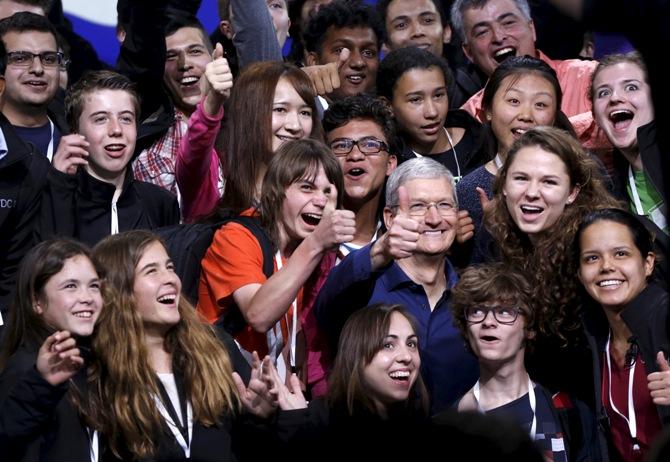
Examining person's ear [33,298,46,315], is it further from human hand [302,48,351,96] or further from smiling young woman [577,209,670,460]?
human hand [302,48,351,96]

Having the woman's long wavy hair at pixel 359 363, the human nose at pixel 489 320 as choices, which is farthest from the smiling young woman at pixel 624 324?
the woman's long wavy hair at pixel 359 363

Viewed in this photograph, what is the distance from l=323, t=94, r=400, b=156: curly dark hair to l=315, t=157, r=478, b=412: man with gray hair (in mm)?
570

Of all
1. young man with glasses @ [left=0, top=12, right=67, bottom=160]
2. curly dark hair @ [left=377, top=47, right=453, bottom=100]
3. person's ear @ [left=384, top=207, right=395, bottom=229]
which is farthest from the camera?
curly dark hair @ [left=377, top=47, right=453, bottom=100]

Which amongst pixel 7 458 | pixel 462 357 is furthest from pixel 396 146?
pixel 7 458

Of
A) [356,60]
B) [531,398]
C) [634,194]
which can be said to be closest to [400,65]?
[356,60]

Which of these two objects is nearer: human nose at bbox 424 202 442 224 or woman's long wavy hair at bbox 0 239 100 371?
woman's long wavy hair at bbox 0 239 100 371

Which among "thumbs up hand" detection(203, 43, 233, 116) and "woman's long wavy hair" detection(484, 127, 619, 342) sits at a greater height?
"thumbs up hand" detection(203, 43, 233, 116)

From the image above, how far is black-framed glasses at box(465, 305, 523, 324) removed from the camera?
4.91 metres

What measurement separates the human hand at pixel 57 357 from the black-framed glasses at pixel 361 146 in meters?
1.88

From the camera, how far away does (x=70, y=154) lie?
5.14 metres

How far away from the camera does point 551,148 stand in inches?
211

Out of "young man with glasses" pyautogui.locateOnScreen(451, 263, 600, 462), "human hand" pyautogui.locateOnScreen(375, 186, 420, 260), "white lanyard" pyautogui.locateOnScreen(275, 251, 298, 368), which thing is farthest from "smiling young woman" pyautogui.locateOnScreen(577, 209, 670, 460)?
"white lanyard" pyautogui.locateOnScreen(275, 251, 298, 368)

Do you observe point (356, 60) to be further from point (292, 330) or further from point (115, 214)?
point (292, 330)

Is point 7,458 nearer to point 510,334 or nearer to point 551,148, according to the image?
point 510,334
